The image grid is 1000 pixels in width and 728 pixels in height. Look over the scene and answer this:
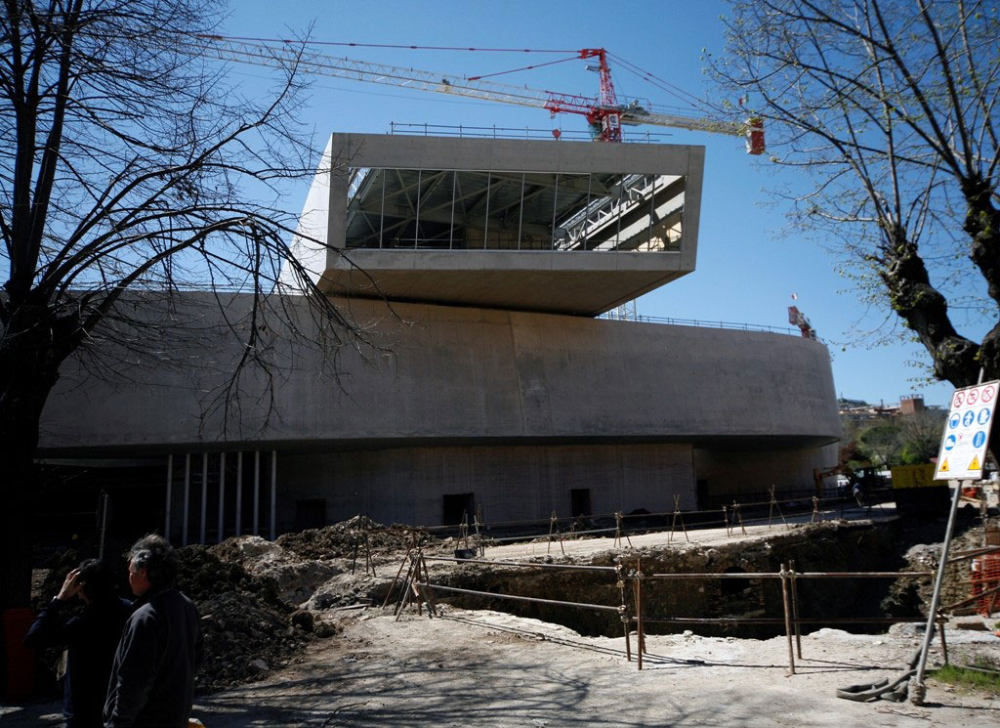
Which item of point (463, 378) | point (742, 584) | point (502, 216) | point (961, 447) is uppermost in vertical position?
point (502, 216)

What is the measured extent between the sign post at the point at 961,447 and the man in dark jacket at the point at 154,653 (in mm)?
5770

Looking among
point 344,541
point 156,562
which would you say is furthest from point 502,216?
point 156,562

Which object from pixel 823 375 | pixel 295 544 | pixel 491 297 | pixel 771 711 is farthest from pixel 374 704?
pixel 823 375

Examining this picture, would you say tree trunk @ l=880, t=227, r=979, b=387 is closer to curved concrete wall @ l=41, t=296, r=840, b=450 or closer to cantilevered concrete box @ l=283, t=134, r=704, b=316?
curved concrete wall @ l=41, t=296, r=840, b=450

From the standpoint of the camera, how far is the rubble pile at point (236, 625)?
27.4 feet

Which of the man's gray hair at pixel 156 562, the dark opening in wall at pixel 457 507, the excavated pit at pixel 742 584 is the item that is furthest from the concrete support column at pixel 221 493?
the man's gray hair at pixel 156 562

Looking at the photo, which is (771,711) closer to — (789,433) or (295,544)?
(295,544)

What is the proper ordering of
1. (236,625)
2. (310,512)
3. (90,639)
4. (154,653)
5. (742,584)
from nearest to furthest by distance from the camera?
(154,653) → (90,639) → (236,625) → (742,584) → (310,512)

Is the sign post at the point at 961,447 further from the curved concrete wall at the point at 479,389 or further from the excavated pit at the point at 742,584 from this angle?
the curved concrete wall at the point at 479,389

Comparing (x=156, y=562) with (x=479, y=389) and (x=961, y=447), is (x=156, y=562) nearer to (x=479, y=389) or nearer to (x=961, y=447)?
(x=961, y=447)

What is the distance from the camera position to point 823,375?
4200cm

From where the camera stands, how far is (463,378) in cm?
3016

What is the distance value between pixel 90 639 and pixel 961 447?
7041 millimetres

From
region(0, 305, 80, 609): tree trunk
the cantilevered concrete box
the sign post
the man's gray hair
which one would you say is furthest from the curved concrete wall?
the man's gray hair
